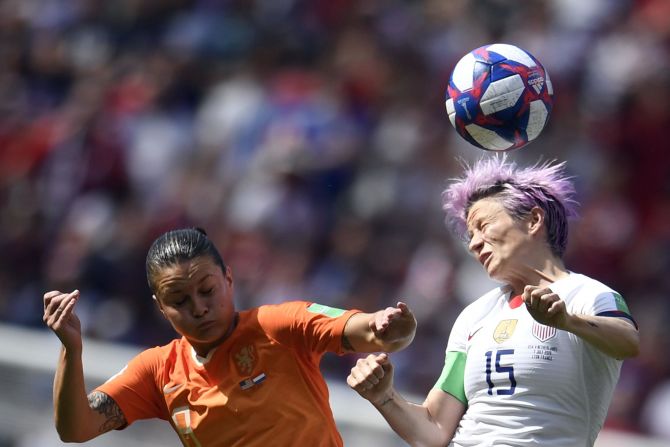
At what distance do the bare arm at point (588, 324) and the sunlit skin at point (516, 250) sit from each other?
411mm

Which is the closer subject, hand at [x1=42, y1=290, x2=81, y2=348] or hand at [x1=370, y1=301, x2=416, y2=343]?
hand at [x1=370, y1=301, x2=416, y2=343]

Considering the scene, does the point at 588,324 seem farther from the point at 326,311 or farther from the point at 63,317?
the point at 63,317

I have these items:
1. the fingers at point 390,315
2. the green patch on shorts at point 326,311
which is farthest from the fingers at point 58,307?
the fingers at point 390,315

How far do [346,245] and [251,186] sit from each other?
1.26 m

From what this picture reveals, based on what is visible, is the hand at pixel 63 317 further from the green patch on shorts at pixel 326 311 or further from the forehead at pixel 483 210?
the forehead at pixel 483 210

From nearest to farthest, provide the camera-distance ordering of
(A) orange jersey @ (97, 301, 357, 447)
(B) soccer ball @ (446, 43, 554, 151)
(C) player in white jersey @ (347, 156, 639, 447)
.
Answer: (C) player in white jersey @ (347, 156, 639, 447)
(A) orange jersey @ (97, 301, 357, 447)
(B) soccer ball @ (446, 43, 554, 151)

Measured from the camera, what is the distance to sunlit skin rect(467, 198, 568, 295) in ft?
14.8

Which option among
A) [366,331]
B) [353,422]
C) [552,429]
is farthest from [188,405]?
[353,422]

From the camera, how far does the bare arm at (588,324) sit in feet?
13.0

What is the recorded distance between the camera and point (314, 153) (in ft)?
30.6

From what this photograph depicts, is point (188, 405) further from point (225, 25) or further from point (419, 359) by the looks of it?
point (225, 25)

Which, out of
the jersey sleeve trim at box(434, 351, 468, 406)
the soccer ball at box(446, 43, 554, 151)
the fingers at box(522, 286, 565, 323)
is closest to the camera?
the fingers at box(522, 286, 565, 323)

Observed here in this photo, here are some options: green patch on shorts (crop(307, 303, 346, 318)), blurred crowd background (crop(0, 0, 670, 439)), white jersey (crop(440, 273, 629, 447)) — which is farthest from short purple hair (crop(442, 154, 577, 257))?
blurred crowd background (crop(0, 0, 670, 439))

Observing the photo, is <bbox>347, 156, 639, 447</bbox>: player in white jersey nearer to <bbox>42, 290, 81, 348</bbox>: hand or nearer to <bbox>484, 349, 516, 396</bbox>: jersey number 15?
<bbox>484, 349, 516, 396</bbox>: jersey number 15
